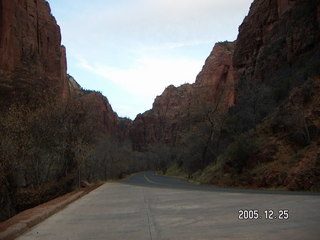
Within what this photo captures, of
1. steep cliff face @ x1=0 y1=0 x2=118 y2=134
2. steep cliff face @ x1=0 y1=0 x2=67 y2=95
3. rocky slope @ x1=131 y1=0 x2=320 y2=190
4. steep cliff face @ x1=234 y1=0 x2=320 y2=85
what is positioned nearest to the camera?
rocky slope @ x1=131 y1=0 x2=320 y2=190

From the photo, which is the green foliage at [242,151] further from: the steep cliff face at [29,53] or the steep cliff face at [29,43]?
the steep cliff face at [29,43]

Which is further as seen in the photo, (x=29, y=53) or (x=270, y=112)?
(x=29, y=53)

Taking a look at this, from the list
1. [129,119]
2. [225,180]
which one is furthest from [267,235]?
[129,119]

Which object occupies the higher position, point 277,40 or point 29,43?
point 29,43

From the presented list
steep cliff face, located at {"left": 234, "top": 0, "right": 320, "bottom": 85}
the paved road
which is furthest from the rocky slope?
the paved road

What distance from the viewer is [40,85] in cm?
4247
